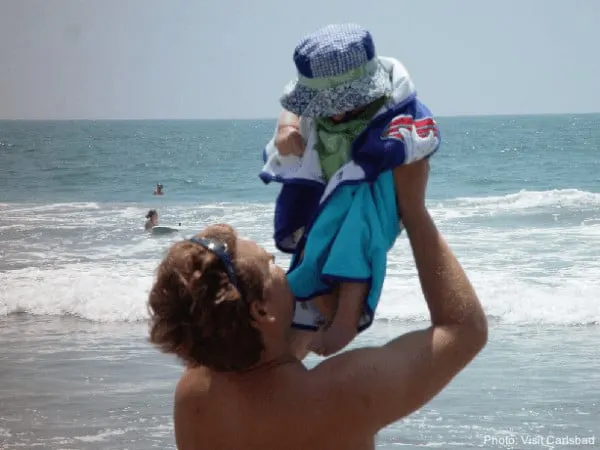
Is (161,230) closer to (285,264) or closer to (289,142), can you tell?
(285,264)

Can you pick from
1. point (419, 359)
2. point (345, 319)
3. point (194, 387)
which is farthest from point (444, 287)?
point (194, 387)

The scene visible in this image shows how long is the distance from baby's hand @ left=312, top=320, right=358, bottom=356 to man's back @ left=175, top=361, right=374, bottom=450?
0.51ft

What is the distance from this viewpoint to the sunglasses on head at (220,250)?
1.74 meters

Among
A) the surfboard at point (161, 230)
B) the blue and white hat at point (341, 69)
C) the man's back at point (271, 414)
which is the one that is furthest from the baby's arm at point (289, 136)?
the surfboard at point (161, 230)

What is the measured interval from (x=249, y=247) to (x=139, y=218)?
2149 cm

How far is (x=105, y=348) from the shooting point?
9.38 metres

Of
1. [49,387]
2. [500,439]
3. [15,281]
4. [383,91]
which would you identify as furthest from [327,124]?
[15,281]

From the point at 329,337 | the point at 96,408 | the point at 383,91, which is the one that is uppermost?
the point at 383,91

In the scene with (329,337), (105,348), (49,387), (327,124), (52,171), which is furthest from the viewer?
(52,171)

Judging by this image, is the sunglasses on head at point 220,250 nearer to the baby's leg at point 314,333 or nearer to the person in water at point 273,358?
the person in water at point 273,358

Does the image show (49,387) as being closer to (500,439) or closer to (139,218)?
(500,439)

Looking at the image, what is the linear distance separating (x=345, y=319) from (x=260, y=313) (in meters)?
0.27

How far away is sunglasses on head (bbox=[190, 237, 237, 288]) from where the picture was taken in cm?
174

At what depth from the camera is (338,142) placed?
2.14 meters
